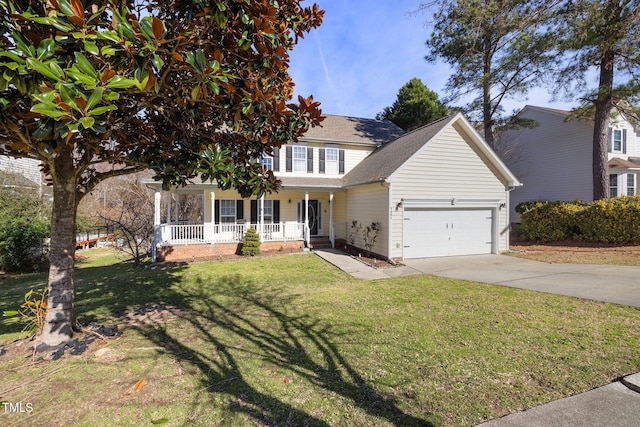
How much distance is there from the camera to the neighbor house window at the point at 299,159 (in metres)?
15.7

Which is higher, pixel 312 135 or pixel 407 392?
pixel 312 135

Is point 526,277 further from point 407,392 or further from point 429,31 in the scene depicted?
point 429,31

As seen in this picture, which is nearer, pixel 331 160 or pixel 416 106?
pixel 331 160

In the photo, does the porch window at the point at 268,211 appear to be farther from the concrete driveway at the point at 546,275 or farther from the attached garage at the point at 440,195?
the concrete driveway at the point at 546,275

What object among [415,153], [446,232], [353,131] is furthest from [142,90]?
[353,131]

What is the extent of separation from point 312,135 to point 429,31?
36.0 feet

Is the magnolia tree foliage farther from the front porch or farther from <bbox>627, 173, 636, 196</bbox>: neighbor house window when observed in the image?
<bbox>627, 173, 636, 196</bbox>: neighbor house window

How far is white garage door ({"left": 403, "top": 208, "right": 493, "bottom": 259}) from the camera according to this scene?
464 inches

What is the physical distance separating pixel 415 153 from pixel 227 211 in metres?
9.33

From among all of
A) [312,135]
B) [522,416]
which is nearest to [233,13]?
[522,416]

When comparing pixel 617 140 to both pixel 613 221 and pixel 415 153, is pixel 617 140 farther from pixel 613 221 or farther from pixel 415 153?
pixel 415 153

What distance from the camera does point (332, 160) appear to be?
1627 centimetres

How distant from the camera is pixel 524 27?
14.7 meters

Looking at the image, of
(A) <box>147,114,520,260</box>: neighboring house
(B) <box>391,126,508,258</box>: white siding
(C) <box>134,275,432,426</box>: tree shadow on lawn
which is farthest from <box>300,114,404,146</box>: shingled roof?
(C) <box>134,275,432,426</box>: tree shadow on lawn
